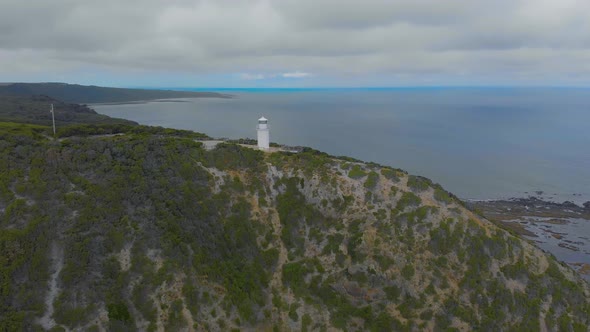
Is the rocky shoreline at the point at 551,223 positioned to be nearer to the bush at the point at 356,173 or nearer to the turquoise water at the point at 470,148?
the turquoise water at the point at 470,148

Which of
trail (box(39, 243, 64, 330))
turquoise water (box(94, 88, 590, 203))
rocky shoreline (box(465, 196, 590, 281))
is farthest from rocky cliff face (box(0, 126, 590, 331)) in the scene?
turquoise water (box(94, 88, 590, 203))

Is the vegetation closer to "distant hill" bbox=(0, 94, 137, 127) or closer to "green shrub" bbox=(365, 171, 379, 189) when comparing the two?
"green shrub" bbox=(365, 171, 379, 189)

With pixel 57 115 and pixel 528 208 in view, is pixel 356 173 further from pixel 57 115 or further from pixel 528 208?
pixel 57 115

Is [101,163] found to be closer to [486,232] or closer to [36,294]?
[36,294]

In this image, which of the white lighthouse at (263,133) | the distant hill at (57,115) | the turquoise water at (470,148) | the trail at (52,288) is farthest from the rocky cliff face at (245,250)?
the distant hill at (57,115)

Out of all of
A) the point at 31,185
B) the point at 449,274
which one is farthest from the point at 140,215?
the point at 449,274
